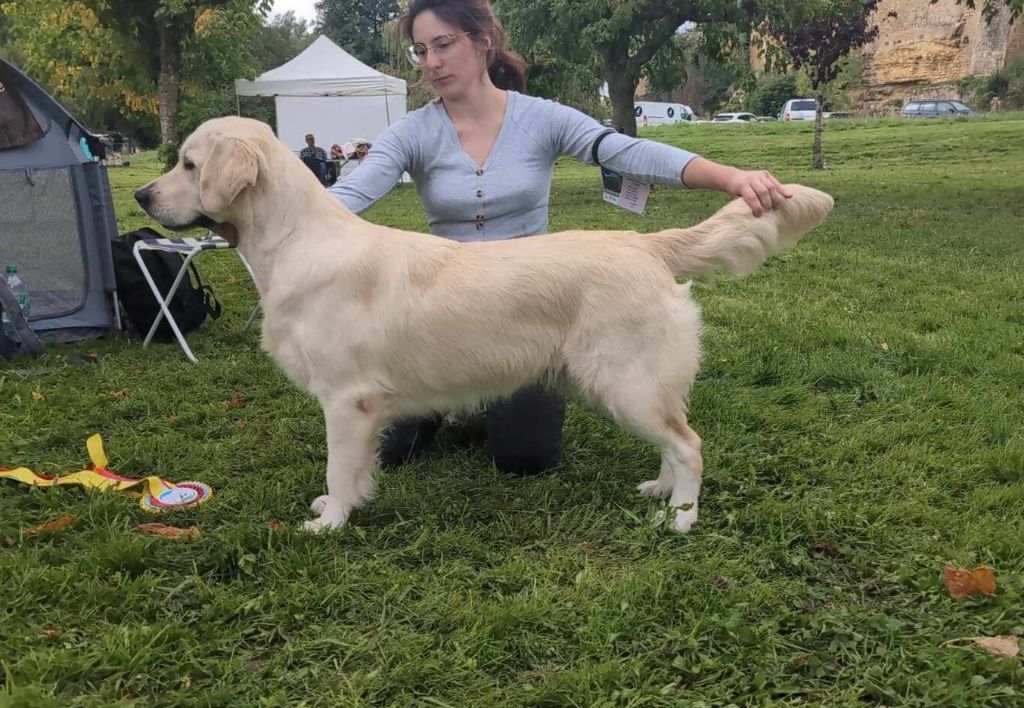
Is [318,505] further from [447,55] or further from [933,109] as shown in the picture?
[933,109]

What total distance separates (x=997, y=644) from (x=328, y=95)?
1972 centimetres

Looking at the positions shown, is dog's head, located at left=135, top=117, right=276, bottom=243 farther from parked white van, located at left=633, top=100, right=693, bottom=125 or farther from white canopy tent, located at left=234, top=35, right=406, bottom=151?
parked white van, located at left=633, top=100, right=693, bottom=125

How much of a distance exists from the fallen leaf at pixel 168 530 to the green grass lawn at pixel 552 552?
6 centimetres

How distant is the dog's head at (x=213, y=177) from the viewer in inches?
104

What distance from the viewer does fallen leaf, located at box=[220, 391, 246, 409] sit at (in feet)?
14.0

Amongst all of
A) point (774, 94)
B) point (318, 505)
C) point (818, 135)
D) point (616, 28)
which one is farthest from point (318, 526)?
point (774, 94)

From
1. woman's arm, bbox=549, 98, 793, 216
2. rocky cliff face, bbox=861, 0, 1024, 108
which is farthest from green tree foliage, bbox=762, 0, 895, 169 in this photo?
rocky cliff face, bbox=861, 0, 1024, 108

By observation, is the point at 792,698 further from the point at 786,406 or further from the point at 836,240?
the point at 836,240

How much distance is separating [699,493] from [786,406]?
128cm

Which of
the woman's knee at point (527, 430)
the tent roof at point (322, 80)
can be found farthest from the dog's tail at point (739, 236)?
the tent roof at point (322, 80)

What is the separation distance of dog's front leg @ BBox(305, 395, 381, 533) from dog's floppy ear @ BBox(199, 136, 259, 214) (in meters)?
0.85

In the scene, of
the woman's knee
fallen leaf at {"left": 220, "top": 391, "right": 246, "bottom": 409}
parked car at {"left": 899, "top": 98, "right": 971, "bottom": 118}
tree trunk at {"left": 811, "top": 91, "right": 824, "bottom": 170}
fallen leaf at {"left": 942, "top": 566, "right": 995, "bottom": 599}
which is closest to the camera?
fallen leaf at {"left": 942, "top": 566, "right": 995, "bottom": 599}

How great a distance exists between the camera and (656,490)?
3.17 meters

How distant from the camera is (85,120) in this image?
132 ft
